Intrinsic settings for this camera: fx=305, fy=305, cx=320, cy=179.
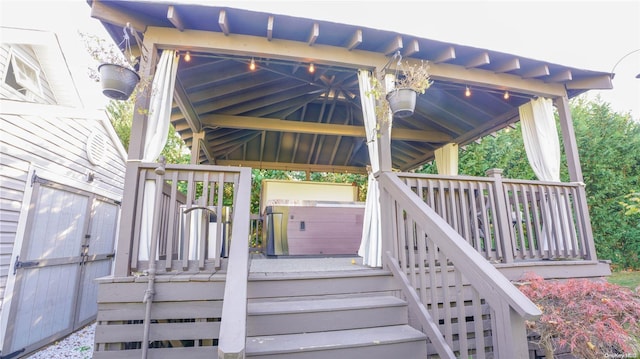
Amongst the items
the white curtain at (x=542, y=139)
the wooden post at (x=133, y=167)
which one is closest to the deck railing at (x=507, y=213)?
the white curtain at (x=542, y=139)

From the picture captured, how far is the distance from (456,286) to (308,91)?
4.02 metres

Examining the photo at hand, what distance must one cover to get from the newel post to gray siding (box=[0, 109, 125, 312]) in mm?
5591

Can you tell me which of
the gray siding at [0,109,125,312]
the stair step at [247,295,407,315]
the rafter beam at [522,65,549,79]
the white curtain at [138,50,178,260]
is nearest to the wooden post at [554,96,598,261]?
the rafter beam at [522,65,549,79]

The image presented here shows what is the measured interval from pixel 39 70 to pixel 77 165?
1890 millimetres

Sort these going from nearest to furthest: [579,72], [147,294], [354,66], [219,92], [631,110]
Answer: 1. [147,294]
2. [354,66]
3. [579,72]
4. [219,92]
5. [631,110]

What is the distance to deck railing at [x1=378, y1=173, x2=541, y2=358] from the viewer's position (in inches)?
59.2

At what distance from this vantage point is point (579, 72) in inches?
157

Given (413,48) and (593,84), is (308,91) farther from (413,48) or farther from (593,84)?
(593,84)

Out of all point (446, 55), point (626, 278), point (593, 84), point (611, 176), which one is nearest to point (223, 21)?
point (446, 55)

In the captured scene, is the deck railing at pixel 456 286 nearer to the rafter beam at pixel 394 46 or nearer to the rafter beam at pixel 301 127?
the rafter beam at pixel 394 46

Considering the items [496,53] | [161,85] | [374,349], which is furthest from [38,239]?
[496,53]

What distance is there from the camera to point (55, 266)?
4.40m

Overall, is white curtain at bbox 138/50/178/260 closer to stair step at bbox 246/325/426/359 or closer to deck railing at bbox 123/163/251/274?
deck railing at bbox 123/163/251/274

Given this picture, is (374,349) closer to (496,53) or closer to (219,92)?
(496,53)
